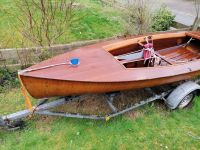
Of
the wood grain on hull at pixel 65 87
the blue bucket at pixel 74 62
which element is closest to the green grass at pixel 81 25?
the blue bucket at pixel 74 62

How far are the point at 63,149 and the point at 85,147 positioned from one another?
307 millimetres

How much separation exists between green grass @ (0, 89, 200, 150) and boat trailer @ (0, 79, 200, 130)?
17 centimetres

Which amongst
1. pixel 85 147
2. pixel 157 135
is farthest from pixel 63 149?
pixel 157 135

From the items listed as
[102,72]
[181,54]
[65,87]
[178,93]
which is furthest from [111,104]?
[181,54]

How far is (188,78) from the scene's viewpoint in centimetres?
454

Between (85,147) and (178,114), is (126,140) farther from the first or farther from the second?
(178,114)

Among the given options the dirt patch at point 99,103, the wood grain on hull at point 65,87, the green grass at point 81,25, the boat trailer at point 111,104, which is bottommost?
the dirt patch at point 99,103

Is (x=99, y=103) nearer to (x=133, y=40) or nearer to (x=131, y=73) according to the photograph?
(x=131, y=73)

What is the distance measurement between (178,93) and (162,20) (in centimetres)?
344

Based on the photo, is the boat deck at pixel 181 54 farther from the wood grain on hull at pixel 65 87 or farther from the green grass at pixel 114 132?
the wood grain on hull at pixel 65 87

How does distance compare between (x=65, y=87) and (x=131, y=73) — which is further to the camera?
(x=131, y=73)

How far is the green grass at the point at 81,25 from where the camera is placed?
20.5 feet

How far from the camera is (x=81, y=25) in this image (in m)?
7.33

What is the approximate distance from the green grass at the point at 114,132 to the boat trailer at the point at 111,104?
0.17 metres
